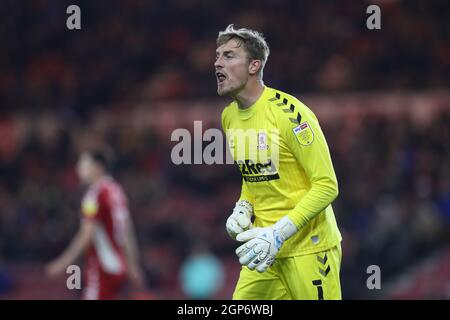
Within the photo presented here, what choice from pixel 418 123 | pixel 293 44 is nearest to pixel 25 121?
pixel 293 44

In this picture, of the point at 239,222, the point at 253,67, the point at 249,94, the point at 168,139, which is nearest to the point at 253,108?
the point at 249,94

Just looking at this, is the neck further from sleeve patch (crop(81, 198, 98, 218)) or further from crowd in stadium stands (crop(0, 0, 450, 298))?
crowd in stadium stands (crop(0, 0, 450, 298))

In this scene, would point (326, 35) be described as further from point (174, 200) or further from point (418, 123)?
point (174, 200)

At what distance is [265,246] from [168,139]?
29.8ft

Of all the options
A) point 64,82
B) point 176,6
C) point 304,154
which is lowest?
point 304,154

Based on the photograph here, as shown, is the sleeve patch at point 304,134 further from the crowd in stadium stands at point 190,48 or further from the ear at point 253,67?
the crowd in stadium stands at point 190,48

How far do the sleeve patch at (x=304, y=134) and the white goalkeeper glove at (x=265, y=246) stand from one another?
0.45 metres

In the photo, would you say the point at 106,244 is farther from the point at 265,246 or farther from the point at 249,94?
the point at 265,246

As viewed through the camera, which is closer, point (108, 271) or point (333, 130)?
point (108, 271)

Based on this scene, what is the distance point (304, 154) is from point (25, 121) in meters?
10.7

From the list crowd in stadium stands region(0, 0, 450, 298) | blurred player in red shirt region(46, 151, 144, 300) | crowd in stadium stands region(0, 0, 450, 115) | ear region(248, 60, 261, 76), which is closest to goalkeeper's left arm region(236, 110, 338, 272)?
ear region(248, 60, 261, 76)

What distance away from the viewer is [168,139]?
13961 mm
